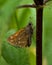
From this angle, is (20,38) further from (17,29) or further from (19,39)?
(17,29)

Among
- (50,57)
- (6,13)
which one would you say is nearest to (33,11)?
(50,57)

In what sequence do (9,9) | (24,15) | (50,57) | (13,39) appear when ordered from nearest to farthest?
(13,39)
(50,57)
(24,15)
(9,9)

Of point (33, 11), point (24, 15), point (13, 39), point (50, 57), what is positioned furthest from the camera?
point (24, 15)

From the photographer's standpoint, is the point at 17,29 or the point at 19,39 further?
the point at 17,29

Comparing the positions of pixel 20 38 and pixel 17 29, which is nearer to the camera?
pixel 20 38

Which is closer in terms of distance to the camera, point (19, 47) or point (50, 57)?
point (19, 47)

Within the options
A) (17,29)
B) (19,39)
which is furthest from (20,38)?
(17,29)

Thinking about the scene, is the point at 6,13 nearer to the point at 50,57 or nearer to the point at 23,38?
the point at 50,57

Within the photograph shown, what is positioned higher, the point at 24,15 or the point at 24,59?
the point at 24,15
